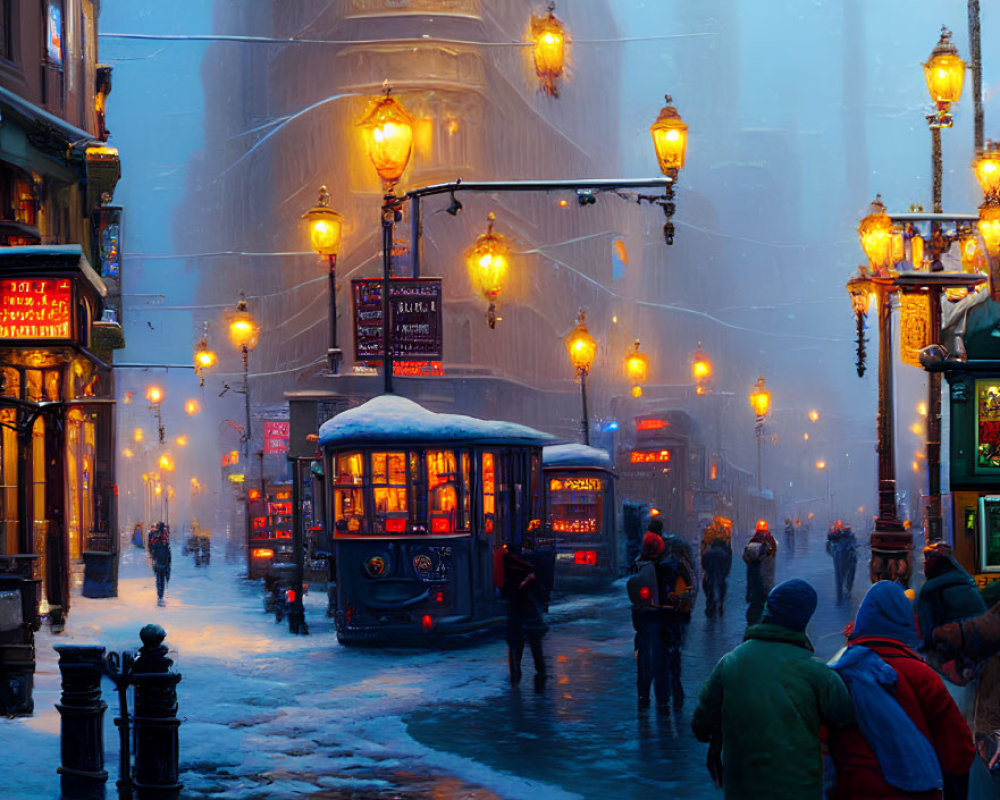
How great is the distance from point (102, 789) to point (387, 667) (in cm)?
909

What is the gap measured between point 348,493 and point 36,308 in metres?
6.68

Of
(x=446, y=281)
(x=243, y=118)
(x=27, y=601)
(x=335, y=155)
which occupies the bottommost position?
(x=27, y=601)

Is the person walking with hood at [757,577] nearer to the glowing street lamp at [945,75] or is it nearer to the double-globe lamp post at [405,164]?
the double-globe lamp post at [405,164]

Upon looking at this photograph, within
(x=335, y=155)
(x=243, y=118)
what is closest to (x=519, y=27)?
(x=335, y=155)

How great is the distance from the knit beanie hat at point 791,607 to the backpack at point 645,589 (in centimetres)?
839

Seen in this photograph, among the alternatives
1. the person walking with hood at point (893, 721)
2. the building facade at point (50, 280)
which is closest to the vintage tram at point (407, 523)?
the building facade at point (50, 280)

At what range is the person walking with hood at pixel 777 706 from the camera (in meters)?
6.15

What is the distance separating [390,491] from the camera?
2208 cm

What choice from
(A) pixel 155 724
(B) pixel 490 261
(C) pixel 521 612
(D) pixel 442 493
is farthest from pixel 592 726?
(B) pixel 490 261

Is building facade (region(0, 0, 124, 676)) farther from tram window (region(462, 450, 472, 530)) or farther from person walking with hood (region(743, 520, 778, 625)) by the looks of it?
person walking with hood (region(743, 520, 778, 625))

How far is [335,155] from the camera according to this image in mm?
62375

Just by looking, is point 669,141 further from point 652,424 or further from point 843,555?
point 652,424

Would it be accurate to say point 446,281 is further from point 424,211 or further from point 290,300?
point 290,300

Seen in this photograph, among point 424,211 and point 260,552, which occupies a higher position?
point 424,211
